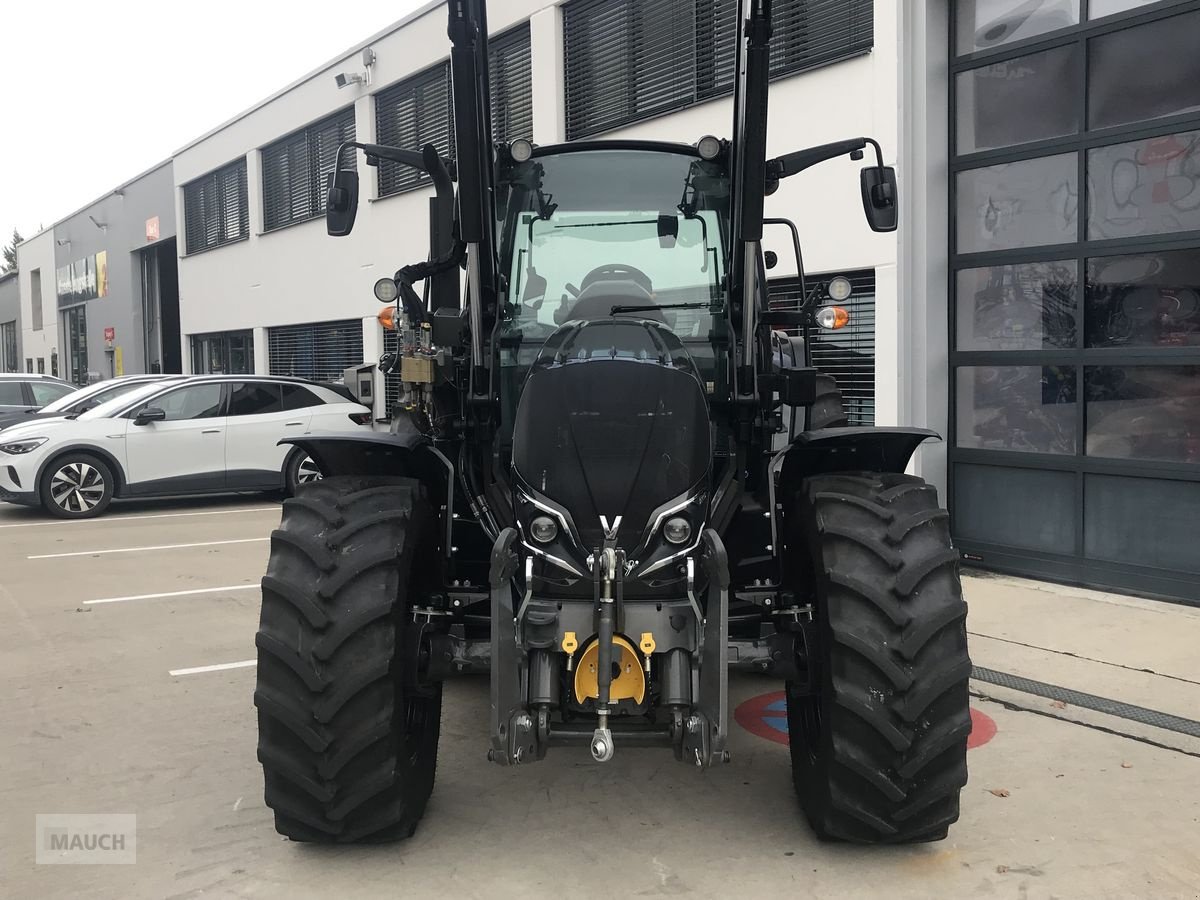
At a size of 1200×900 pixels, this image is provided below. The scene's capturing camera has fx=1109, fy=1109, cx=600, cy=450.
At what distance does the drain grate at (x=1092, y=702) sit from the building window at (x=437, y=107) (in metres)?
9.57

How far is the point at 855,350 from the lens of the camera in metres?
9.45

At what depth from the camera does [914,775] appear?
3436mm

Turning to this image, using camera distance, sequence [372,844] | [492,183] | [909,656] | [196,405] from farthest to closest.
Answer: [196,405]
[492,183]
[372,844]
[909,656]

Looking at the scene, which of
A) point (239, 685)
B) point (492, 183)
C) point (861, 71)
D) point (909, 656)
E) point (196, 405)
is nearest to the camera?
point (909, 656)

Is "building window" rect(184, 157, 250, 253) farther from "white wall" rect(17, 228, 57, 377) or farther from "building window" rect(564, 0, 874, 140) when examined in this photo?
"white wall" rect(17, 228, 57, 377)

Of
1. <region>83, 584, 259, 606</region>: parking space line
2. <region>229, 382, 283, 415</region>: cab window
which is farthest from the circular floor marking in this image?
<region>229, 382, 283, 415</region>: cab window

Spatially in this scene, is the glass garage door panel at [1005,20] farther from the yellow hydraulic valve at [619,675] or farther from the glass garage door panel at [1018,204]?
the yellow hydraulic valve at [619,675]

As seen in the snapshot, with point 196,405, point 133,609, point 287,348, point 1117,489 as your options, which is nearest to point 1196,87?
point 1117,489

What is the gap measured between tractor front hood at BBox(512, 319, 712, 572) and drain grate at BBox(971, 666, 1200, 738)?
204cm

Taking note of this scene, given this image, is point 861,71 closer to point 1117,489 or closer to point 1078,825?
point 1117,489

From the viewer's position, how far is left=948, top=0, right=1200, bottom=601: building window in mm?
7254

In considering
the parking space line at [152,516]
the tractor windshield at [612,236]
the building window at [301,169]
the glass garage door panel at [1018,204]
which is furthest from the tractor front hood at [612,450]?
the building window at [301,169]

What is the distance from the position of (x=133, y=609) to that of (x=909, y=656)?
6190 millimetres

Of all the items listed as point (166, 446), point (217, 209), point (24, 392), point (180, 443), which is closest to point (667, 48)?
point (180, 443)
